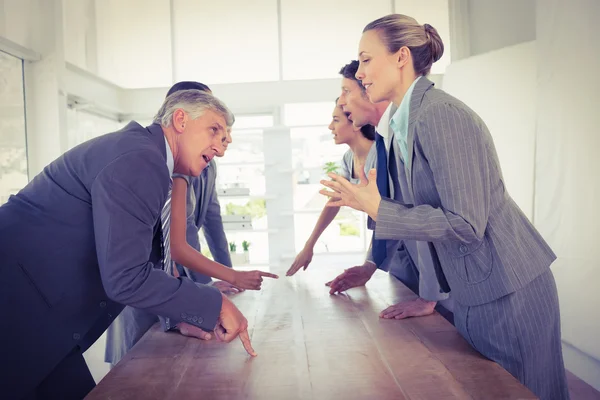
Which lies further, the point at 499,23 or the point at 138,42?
the point at 138,42

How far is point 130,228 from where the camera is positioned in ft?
3.77

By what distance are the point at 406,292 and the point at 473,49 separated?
390 centimetres

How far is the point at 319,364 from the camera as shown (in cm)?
117

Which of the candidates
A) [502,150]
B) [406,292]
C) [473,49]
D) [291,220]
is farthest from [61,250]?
[473,49]

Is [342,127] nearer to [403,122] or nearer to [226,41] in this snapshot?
[403,122]

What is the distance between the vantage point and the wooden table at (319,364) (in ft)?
3.36

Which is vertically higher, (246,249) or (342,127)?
(342,127)

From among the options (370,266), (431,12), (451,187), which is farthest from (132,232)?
(431,12)

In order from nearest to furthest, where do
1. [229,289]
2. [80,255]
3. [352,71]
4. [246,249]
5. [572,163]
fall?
1. [80,255]
2. [229,289]
3. [352,71]
4. [572,163]
5. [246,249]

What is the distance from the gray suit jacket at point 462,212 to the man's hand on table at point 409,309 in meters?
0.25

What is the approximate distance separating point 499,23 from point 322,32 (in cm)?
169

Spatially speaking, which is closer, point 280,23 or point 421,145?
point 421,145

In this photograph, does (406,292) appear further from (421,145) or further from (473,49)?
(473,49)

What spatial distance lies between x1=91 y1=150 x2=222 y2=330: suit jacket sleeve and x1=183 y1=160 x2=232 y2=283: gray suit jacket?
762 mm
